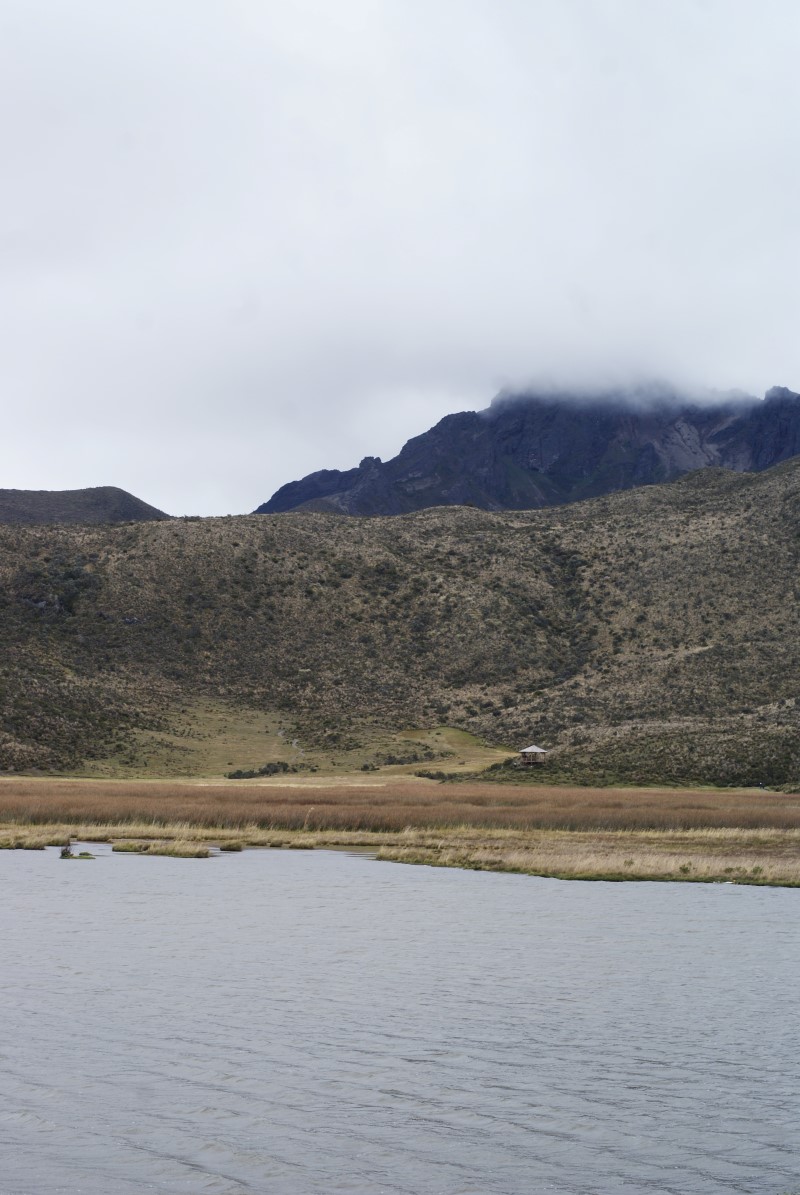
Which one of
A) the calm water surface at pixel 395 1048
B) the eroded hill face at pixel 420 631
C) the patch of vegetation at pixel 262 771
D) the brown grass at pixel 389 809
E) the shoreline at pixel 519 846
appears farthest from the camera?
the eroded hill face at pixel 420 631

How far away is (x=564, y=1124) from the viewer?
1432cm

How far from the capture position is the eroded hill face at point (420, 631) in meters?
111

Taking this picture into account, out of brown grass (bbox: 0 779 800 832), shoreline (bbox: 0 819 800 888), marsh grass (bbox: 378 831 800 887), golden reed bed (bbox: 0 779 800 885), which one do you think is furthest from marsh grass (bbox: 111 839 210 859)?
marsh grass (bbox: 378 831 800 887)

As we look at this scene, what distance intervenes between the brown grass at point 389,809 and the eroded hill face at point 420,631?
23.3 m

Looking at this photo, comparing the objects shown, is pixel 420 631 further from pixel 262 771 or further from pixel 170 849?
pixel 170 849

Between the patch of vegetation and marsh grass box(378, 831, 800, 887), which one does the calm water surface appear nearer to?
marsh grass box(378, 831, 800, 887)

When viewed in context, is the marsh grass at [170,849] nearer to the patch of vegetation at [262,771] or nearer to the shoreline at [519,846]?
the shoreline at [519,846]

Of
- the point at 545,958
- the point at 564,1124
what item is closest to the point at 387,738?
the point at 545,958

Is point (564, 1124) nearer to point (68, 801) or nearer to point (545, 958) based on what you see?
point (545, 958)

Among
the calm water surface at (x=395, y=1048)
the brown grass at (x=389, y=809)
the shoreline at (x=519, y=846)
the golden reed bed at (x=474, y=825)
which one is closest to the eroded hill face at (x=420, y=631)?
the brown grass at (x=389, y=809)

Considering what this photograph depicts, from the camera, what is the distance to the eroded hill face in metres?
111

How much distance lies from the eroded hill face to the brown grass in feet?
76.5

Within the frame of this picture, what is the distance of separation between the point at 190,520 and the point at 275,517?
487 inches

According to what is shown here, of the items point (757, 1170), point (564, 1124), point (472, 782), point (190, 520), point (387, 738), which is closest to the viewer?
point (757, 1170)
